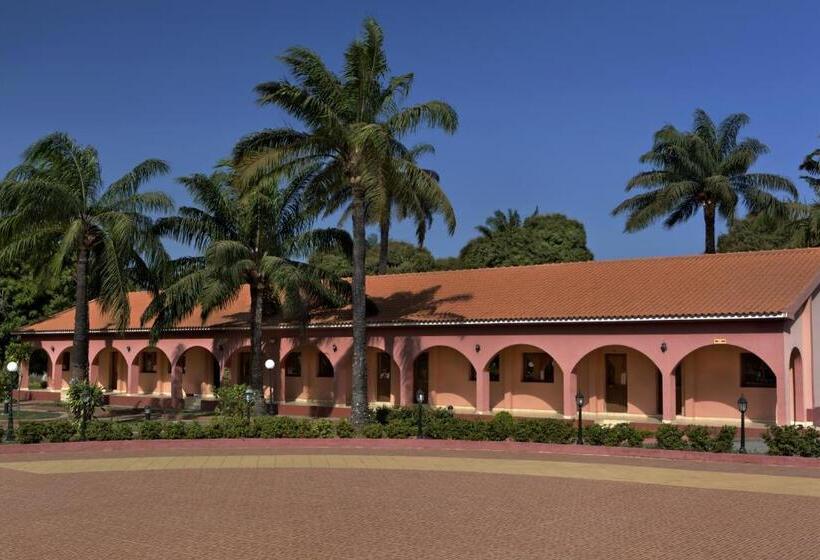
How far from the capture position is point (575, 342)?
2289 centimetres

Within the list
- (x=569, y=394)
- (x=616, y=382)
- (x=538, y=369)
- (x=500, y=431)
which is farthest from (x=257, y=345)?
(x=616, y=382)

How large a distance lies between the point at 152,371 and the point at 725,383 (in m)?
24.4

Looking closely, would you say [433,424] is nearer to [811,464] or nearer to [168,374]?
[811,464]

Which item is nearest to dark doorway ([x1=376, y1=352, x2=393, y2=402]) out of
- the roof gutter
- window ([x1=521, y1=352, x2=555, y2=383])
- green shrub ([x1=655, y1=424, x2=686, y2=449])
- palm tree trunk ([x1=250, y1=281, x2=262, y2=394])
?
the roof gutter

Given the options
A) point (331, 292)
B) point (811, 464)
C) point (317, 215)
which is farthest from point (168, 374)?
point (811, 464)

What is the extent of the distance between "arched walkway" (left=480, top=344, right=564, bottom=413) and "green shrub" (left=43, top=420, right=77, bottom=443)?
37.9 feet

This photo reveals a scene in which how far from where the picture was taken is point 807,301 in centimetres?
2162

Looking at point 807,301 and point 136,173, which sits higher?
point 136,173

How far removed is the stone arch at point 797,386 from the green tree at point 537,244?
2900cm

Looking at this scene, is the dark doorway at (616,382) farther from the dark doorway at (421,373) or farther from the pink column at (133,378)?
the pink column at (133,378)

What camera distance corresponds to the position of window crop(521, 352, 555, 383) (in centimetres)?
2514

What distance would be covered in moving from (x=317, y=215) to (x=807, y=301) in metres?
13.5

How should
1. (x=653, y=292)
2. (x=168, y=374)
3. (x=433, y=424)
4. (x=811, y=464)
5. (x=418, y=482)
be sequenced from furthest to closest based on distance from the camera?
(x=168, y=374)
(x=653, y=292)
(x=433, y=424)
(x=811, y=464)
(x=418, y=482)

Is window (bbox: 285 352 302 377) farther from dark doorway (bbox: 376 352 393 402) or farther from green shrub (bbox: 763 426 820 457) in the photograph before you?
green shrub (bbox: 763 426 820 457)
